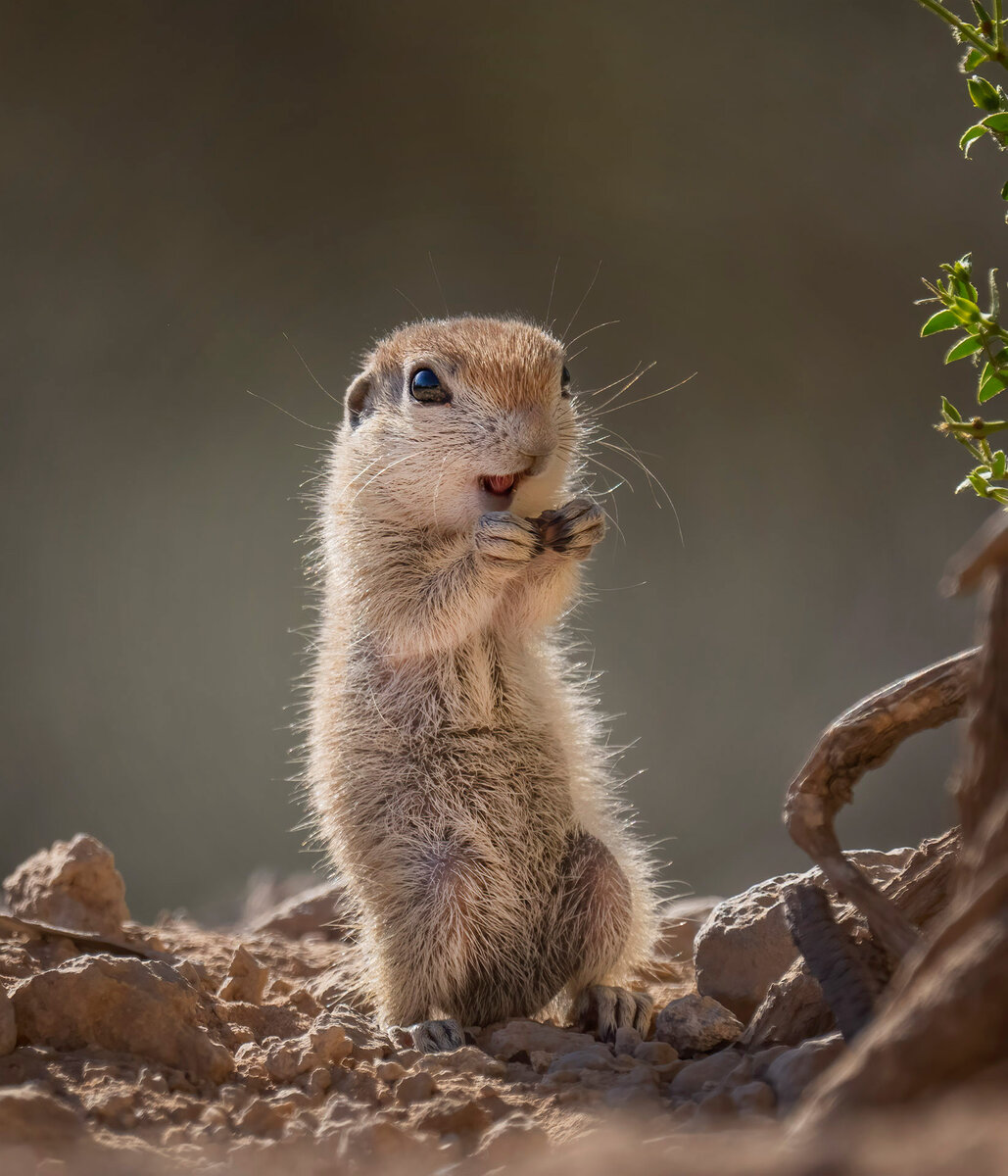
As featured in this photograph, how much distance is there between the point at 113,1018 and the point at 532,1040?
29.4 inches

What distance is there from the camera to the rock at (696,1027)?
194cm

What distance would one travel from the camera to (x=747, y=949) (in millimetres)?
2336

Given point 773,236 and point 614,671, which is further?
point 614,671

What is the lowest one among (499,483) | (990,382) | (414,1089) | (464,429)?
(414,1089)

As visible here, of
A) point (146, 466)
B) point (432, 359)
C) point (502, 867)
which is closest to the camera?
point (502, 867)

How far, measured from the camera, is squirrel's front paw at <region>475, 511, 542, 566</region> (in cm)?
253

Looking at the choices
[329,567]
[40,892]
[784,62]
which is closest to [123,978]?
[40,892]

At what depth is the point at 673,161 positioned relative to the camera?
5211mm

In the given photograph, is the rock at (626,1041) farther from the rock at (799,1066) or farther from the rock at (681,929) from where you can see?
the rock at (681,929)

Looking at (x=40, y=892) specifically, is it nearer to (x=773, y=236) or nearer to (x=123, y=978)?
(x=123, y=978)

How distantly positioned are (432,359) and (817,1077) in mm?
1881

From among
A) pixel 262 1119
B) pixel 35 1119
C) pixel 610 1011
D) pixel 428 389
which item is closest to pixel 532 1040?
pixel 610 1011

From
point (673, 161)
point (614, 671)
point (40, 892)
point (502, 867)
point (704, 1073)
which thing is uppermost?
point (673, 161)

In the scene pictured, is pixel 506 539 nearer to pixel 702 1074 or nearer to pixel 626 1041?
pixel 626 1041
